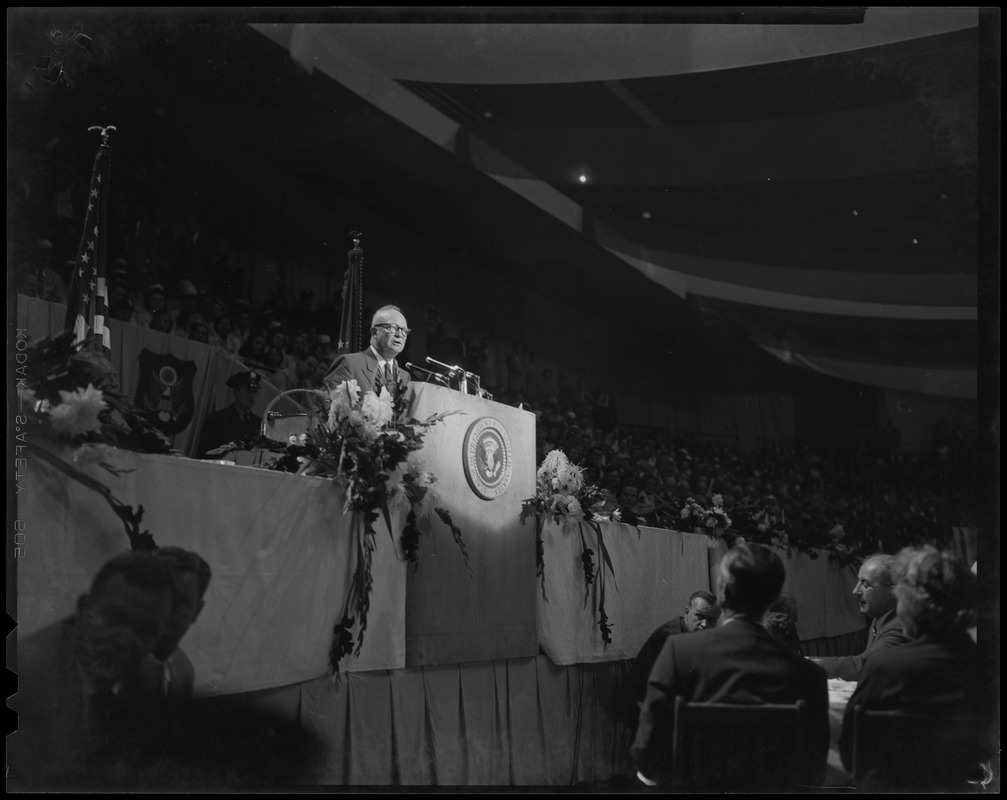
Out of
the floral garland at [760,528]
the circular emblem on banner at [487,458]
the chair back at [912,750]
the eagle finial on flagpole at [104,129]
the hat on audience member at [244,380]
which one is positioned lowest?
the chair back at [912,750]

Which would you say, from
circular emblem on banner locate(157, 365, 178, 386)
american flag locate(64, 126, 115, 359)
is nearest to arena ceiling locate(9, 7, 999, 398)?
american flag locate(64, 126, 115, 359)

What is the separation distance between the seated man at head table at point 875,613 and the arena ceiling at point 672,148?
1.31 meters

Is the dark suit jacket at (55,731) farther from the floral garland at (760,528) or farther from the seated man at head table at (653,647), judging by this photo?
the floral garland at (760,528)

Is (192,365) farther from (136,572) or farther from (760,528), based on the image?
(760,528)

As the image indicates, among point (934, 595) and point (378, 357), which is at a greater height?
point (378, 357)

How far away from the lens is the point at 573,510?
17.1 ft

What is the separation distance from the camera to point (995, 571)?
462 cm

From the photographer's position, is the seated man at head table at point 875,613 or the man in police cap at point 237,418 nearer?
the seated man at head table at point 875,613

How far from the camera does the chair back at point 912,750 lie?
3.91m

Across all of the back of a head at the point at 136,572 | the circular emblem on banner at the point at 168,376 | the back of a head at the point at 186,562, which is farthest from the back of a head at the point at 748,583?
the circular emblem on banner at the point at 168,376

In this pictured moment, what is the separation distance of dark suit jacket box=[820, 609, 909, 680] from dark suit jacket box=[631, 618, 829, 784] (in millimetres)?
623

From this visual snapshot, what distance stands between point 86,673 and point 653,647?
291 centimetres

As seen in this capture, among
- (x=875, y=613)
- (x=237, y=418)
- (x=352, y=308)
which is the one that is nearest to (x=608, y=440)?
(x=352, y=308)

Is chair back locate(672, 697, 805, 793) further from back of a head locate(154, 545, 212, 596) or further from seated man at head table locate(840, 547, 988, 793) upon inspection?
back of a head locate(154, 545, 212, 596)
